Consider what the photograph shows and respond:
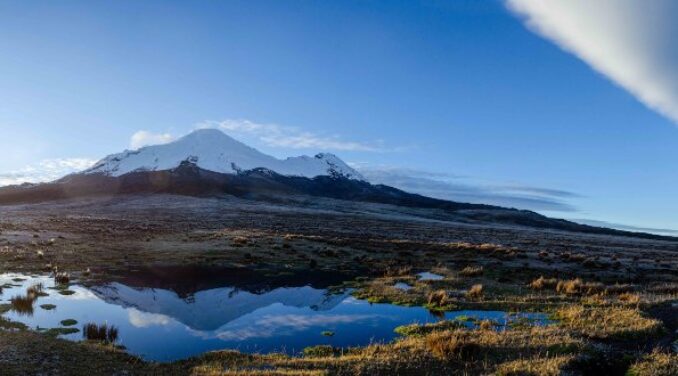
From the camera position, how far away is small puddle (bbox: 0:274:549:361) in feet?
69.6

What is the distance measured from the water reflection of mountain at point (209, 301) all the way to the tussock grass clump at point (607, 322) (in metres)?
12.5

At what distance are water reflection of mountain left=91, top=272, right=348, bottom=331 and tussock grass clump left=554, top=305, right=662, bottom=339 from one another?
40.9 feet

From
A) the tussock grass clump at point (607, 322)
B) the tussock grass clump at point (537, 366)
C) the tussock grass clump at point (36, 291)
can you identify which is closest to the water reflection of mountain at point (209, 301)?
the tussock grass clump at point (36, 291)

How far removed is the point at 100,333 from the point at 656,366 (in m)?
19.8

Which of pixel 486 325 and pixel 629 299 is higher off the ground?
pixel 629 299

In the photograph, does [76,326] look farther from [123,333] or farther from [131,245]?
[131,245]

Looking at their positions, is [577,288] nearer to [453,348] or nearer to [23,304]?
[453,348]

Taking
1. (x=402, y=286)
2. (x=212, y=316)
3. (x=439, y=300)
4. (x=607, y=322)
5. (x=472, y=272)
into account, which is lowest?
(x=212, y=316)

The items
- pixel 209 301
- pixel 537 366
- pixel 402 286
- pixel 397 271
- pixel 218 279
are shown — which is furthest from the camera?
pixel 397 271

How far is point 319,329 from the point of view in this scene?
24.0 m

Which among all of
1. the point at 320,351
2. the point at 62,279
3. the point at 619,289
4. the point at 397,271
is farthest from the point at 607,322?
the point at 62,279

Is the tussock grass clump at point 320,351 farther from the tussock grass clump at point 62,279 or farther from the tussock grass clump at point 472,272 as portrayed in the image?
the tussock grass clump at point 472,272

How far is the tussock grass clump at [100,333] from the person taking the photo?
20041 mm

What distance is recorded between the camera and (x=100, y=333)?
2045cm
